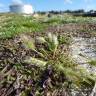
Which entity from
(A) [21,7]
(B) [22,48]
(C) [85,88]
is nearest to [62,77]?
(C) [85,88]

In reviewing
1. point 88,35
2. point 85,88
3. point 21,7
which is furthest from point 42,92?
point 21,7

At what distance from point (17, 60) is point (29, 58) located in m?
0.25

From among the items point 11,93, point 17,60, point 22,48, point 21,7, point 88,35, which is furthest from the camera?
point 21,7

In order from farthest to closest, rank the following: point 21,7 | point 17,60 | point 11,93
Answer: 1. point 21,7
2. point 17,60
3. point 11,93

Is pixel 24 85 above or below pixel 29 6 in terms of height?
above

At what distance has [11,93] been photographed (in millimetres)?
6680

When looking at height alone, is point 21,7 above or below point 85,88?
below

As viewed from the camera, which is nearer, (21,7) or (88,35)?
(88,35)

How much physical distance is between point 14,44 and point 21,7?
160 ft

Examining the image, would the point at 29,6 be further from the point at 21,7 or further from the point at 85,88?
the point at 85,88

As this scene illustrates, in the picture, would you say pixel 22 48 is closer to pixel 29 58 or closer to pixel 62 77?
pixel 29 58

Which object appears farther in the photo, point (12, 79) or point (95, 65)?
point (95, 65)

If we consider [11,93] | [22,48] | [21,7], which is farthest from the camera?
[21,7]

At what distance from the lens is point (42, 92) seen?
6.71 m
